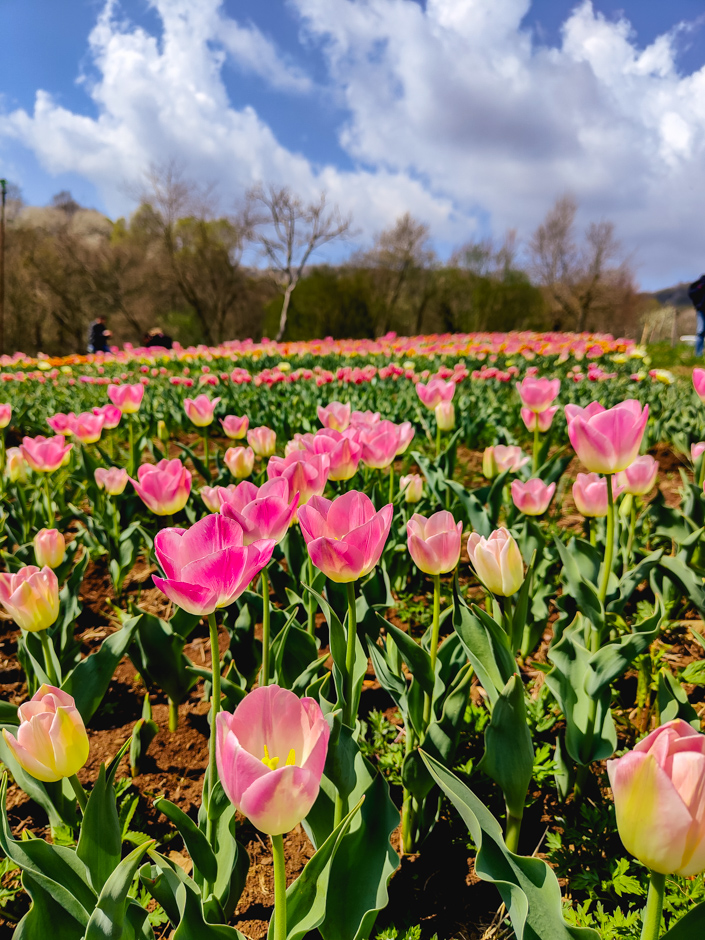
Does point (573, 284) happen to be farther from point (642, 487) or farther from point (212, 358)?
point (642, 487)

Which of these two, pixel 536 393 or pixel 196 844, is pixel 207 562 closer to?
A: pixel 196 844

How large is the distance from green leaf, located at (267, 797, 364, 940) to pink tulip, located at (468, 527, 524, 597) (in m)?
0.58

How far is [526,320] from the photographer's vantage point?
4025 centimetres

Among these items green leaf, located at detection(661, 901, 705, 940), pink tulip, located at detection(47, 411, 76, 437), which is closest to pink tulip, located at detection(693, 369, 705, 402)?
green leaf, located at detection(661, 901, 705, 940)

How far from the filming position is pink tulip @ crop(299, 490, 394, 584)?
3.16ft

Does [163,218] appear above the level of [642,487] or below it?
above

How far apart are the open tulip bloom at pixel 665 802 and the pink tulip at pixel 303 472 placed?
768 millimetres

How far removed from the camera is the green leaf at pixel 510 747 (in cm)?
99

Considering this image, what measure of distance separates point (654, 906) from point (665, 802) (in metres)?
0.18

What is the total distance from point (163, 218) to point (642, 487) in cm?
3711

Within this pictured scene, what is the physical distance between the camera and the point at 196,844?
0.93 meters

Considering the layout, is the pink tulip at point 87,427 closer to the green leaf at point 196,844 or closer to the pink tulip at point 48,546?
the pink tulip at point 48,546

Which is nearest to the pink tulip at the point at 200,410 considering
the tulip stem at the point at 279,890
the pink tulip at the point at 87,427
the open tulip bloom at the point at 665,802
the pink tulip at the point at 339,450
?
the pink tulip at the point at 87,427

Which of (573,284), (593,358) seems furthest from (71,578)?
(573,284)
